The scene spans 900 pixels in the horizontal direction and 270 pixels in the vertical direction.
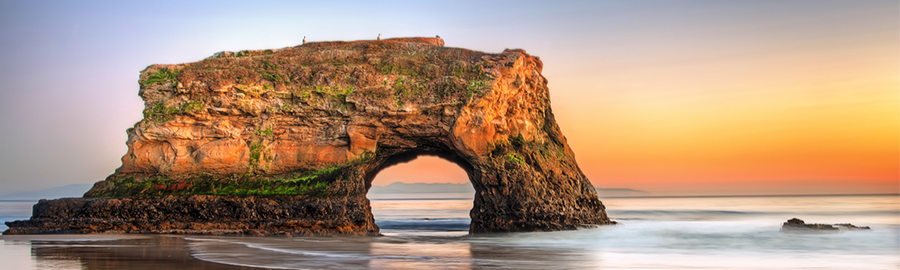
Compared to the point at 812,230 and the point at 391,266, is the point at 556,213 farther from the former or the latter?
the point at 391,266

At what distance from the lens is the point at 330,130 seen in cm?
1870

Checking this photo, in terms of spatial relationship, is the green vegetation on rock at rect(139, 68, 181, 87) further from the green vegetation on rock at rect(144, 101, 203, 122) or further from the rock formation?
the green vegetation on rock at rect(144, 101, 203, 122)

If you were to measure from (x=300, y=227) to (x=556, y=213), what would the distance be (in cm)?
749

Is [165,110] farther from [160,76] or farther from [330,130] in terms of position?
[330,130]

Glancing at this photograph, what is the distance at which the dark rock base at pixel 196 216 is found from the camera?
15.8m

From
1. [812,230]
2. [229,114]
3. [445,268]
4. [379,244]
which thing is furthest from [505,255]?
[812,230]

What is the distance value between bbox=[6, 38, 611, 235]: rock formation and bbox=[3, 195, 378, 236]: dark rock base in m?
0.18

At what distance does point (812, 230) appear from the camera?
18641 millimetres

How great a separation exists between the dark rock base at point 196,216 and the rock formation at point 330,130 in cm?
18

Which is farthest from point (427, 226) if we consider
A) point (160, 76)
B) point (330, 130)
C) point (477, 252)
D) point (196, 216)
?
point (477, 252)

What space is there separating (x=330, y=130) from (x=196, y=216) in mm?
4488

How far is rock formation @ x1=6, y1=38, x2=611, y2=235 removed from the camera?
17906mm

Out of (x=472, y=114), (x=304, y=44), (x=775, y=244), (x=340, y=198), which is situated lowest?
(x=775, y=244)

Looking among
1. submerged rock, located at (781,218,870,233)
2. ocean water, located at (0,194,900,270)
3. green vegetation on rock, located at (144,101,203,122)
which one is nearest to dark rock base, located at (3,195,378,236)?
ocean water, located at (0,194,900,270)
